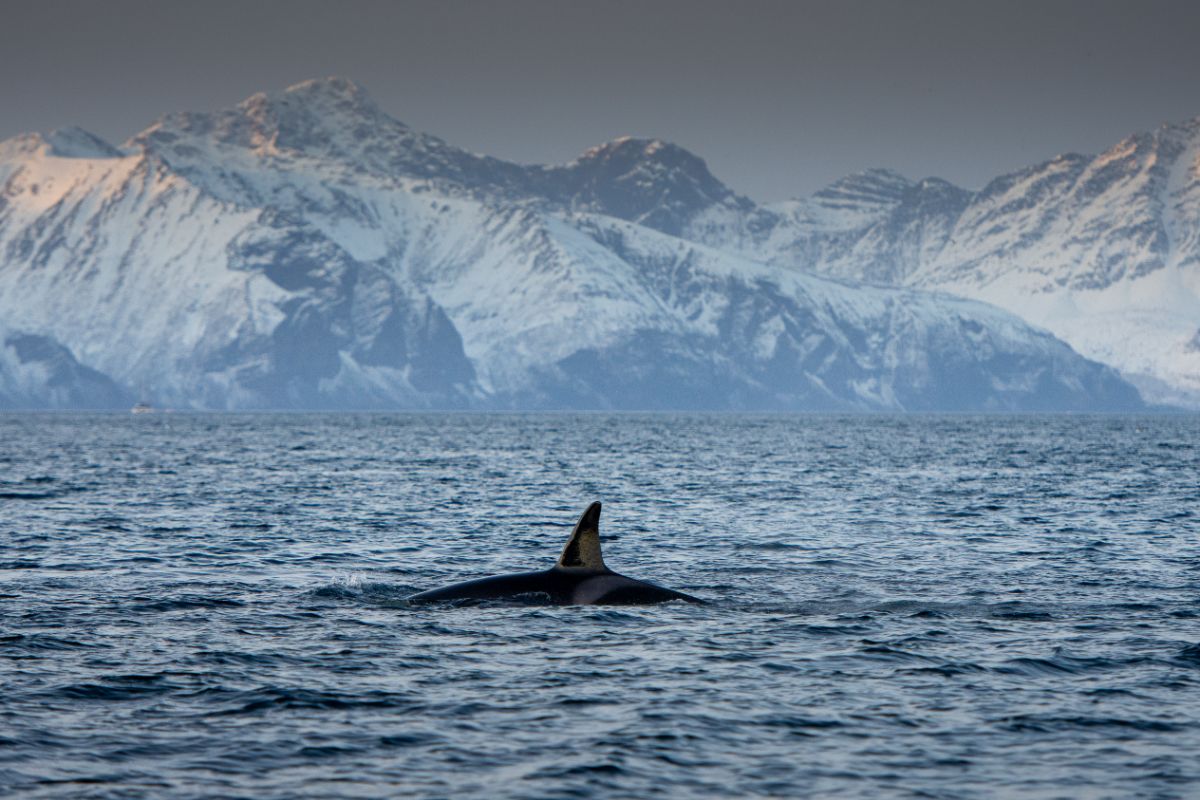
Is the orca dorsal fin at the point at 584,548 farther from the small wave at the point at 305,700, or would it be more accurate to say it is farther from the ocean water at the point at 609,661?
the small wave at the point at 305,700

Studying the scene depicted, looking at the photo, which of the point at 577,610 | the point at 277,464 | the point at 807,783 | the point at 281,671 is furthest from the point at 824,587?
the point at 277,464

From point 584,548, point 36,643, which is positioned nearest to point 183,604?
point 36,643

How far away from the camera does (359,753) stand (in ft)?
59.8

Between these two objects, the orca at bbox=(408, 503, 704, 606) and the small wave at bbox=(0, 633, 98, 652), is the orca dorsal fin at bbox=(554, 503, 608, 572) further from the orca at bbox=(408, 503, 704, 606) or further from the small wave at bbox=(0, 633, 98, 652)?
the small wave at bbox=(0, 633, 98, 652)

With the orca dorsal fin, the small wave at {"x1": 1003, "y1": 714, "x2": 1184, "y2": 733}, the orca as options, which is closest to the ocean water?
the small wave at {"x1": 1003, "y1": 714, "x2": 1184, "y2": 733}

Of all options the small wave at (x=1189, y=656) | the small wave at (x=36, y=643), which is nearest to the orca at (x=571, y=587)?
the small wave at (x=36, y=643)

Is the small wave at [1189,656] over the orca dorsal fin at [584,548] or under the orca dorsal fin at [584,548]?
under

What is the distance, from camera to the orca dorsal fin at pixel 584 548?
90.7 feet

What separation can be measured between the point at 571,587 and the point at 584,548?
0.77 metres

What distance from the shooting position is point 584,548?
2858 centimetres

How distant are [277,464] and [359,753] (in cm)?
8271

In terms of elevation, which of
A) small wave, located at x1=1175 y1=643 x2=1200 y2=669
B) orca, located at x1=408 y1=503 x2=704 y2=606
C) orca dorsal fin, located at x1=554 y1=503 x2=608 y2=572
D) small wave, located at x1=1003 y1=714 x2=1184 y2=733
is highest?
orca dorsal fin, located at x1=554 y1=503 x2=608 y2=572

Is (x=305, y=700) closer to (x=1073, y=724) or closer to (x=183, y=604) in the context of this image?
(x=183, y=604)

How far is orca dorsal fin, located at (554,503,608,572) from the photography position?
90.7 feet
